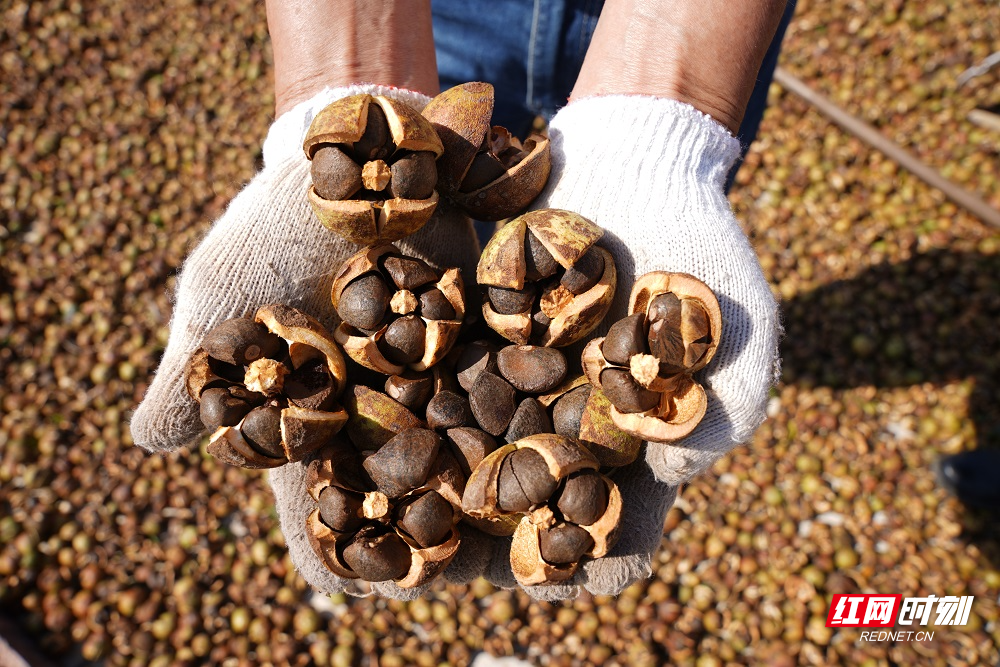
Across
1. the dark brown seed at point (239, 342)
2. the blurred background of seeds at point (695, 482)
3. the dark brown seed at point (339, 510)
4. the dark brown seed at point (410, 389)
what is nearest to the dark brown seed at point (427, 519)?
the dark brown seed at point (339, 510)

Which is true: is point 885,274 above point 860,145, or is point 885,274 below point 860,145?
below

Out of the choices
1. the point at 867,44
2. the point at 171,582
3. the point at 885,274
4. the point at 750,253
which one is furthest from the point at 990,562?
the point at 171,582

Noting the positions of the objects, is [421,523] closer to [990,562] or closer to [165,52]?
[990,562]

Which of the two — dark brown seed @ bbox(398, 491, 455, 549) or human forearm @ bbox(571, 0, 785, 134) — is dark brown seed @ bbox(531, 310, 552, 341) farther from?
human forearm @ bbox(571, 0, 785, 134)

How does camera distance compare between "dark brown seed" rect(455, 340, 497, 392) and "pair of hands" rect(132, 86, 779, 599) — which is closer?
"pair of hands" rect(132, 86, 779, 599)

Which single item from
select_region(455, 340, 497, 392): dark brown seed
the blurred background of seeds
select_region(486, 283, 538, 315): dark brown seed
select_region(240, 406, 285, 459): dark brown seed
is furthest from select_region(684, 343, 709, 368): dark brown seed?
the blurred background of seeds

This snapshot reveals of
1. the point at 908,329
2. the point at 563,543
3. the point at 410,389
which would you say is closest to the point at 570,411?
the point at 563,543
